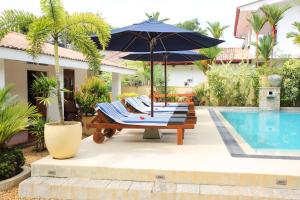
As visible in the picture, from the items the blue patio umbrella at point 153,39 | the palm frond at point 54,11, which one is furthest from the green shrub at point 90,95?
the palm frond at point 54,11

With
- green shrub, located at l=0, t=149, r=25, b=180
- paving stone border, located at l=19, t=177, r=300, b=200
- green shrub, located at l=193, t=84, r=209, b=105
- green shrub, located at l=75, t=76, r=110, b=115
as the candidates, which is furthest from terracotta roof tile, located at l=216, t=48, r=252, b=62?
green shrub, located at l=0, t=149, r=25, b=180

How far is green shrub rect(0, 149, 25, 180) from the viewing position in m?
5.64

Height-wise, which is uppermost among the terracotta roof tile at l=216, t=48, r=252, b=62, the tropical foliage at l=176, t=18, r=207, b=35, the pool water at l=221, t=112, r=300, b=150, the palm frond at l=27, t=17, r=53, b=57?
the tropical foliage at l=176, t=18, r=207, b=35

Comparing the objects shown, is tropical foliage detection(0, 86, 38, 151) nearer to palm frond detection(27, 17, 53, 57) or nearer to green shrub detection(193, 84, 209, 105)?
palm frond detection(27, 17, 53, 57)

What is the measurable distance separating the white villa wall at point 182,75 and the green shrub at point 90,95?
18481 mm

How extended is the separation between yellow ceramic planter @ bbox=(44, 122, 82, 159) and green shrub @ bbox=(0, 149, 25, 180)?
77cm

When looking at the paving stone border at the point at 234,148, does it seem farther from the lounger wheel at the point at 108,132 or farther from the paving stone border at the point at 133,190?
the lounger wheel at the point at 108,132

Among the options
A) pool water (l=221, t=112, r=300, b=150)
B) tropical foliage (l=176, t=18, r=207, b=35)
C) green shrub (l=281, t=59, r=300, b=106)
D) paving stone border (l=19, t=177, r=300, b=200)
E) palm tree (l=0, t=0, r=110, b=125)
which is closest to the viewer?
paving stone border (l=19, t=177, r=300, b=200)

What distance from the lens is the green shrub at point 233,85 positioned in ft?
61.5

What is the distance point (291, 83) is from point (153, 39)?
13362 millimetres

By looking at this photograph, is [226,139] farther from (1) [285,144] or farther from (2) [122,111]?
(2) [122,111]

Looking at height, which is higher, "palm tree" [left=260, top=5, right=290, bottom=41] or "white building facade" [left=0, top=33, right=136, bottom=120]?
"palm tree" [left=260, top=5, right=290, bottom=41]

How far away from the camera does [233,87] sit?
18.9 m

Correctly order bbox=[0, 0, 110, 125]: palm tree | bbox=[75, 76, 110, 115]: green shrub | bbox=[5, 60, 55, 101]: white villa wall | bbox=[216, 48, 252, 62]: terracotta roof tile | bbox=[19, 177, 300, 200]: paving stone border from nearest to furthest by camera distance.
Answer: bbox=[19, 177, 300, 200]: paving stone border
bbox=[0, 0, 110, 125]: palm tree
bbox=[75, 76, 110, 115]: green shrub
bbox=[5, 60, 55, 101]: white villa wall
bbox=[216, 48, 252, 62]: terracotta roof tile
